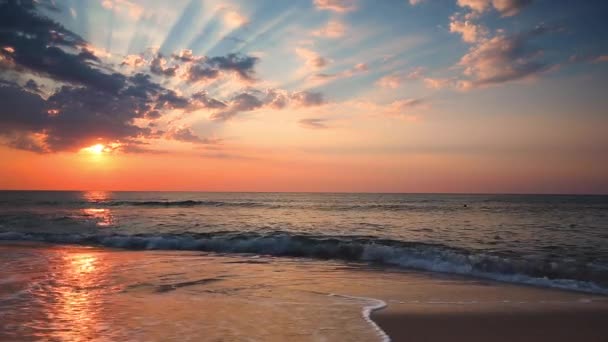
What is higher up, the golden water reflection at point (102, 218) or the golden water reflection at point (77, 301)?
the golden water reflection at point (77, 301)

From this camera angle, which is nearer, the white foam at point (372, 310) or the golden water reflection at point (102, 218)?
the white foam at point (372, 310)

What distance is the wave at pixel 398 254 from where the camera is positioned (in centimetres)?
1112

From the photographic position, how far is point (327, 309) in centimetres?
742

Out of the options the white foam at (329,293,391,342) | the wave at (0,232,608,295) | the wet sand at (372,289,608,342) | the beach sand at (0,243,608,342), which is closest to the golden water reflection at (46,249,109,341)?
the beach sand at (0,243,608,342)

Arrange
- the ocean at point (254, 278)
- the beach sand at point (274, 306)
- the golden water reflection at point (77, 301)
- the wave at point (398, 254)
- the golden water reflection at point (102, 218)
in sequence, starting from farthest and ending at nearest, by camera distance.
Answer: the golden water reflection at point (102, 218)
the wave at point (398, 254)
the ocean at point (254, 278)
the beach sand at point (274, 306)
the golden water reflection at point (77, 301)

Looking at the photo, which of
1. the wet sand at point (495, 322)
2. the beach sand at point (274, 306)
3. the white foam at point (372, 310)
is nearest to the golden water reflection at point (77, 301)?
the beach sand at point (274, 306)

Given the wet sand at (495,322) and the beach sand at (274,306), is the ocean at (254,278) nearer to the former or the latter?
the beach sand at (274,306)

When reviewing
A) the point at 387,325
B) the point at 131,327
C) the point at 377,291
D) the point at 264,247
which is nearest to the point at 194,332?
the point at 131,327

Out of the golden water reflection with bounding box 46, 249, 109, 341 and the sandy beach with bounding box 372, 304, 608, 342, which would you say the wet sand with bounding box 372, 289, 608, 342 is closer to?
the sandy beach with bounding box 372, 304, 608, 342

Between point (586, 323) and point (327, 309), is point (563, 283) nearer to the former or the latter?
point (586, 323)

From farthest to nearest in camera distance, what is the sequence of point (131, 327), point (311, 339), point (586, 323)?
point (586, 323), point (131, 327), point (311, 339)

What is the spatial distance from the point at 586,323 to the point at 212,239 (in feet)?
51.8

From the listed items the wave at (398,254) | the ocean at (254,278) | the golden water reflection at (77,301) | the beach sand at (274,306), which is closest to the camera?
the golden water reflection at (77,301)

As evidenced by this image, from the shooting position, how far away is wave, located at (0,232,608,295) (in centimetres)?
1112
